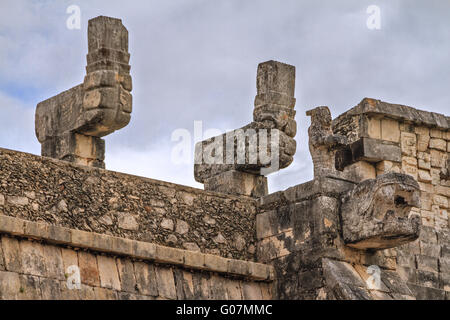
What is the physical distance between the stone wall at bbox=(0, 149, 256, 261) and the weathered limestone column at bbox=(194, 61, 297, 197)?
0.71 meters

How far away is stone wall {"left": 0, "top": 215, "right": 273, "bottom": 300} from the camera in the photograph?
32.0ft

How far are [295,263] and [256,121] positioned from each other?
1.98 meters

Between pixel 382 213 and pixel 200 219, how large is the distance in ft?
5.89

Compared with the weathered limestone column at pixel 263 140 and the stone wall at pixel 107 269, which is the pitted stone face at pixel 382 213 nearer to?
the stone wall at pixel 107 269

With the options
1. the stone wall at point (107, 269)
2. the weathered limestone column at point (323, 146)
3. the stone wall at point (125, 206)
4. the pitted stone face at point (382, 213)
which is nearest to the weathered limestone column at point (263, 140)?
the stone wall at point (125, 206)

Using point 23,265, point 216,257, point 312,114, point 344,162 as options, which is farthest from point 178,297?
point 344,162

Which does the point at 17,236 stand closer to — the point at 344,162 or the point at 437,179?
the point at 344,162

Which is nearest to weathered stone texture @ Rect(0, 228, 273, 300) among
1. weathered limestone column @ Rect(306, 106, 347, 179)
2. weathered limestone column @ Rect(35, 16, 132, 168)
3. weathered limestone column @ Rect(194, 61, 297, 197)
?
weathered limestone column @ Rect(306, 106, 347, 179)

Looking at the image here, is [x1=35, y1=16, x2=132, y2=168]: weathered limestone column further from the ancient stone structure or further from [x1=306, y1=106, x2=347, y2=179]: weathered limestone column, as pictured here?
[x1=306, y1=106, x2=347, y2=179]: weathered limestone column

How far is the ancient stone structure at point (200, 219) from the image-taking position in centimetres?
1010

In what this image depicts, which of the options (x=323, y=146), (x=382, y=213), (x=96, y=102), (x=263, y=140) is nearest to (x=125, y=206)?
(x=96, y=102)

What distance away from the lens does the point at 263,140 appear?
1266 centimetres

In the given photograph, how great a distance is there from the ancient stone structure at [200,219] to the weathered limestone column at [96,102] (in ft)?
0.05

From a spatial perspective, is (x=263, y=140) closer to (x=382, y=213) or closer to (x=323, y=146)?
(x=323, y=146)
